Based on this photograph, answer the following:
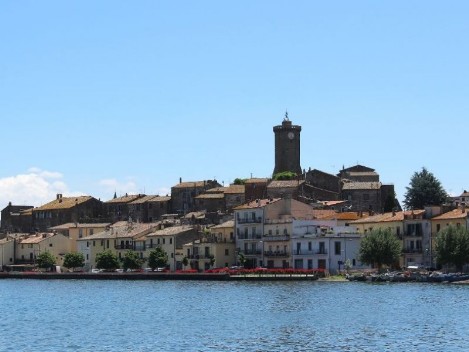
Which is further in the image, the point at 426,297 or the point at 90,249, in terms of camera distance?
the point at 90,249

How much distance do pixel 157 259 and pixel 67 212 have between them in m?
43.2

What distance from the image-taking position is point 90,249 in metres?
134

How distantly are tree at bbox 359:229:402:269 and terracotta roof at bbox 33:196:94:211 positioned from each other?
233ft

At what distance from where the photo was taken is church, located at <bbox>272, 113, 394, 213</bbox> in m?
135

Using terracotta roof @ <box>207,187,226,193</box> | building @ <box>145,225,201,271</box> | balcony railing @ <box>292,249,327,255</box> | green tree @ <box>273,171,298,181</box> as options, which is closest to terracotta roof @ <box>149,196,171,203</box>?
terracotta roof @ <box>207,187,226,193</box>

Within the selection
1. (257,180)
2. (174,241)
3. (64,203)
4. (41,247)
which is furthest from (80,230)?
(174,241)

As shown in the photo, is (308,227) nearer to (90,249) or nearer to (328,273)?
(328,273)

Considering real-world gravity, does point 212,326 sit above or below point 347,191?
below

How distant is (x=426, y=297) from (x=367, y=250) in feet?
81.0

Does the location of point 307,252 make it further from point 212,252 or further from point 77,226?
point 77,226

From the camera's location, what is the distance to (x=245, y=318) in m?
58.8

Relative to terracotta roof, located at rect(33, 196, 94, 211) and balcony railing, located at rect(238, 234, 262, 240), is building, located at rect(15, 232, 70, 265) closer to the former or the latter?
terracotta roof, located at rect(33, 196, 94, 211)

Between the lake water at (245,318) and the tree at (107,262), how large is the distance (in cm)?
3220

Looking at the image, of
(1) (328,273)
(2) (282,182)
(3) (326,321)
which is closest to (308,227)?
(1) (328,273)
